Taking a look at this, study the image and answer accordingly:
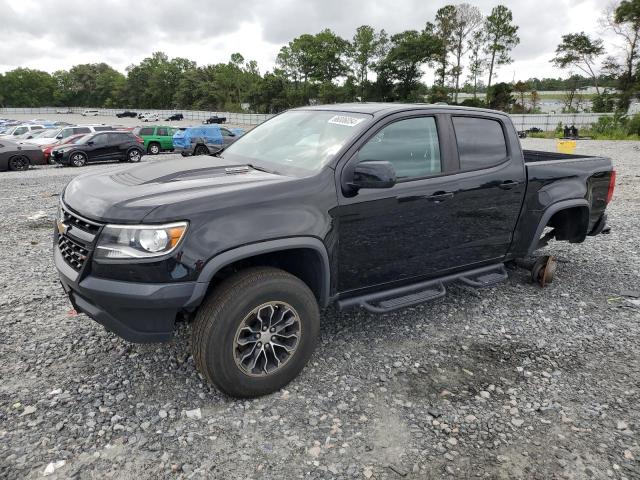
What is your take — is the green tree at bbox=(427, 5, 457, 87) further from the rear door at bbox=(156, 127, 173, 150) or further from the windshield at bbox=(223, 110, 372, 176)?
the windshield at bbox=(223, 110, 372, 176)

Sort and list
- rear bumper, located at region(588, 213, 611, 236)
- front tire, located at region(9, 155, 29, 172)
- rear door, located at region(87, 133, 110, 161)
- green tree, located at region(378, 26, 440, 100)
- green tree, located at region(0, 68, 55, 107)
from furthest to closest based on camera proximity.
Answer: green tree, located at region(0, 68, 55, 107) → green tree, located at region(378, 26, 440, 100) → rear door, located at region(87, 133, 110, 161) → front tire, located at region(9, 155, 29, 172) → rear bumper, located at region(588, 213, 611, 236)

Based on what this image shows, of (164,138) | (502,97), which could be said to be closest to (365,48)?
(502,97)

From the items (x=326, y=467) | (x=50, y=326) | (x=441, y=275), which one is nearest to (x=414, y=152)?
(x=441, y=275)

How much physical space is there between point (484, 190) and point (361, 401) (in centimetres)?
210

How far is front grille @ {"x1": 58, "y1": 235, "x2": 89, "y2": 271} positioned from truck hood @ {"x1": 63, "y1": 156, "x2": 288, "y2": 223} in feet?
0.69

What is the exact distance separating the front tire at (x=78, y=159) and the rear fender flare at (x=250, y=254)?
1772 cm

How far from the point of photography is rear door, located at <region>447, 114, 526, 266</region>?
12.9ft

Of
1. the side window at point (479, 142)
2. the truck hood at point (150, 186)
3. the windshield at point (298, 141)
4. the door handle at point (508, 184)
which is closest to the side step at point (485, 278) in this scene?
the door handle at point (508, 184)

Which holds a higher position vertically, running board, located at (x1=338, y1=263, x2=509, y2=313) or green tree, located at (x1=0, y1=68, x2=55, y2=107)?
green tree, located at (x1=0, y1=68, x2=55, y2=107)

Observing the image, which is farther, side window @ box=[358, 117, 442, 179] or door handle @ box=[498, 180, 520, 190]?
door handle @ box=[498, 180, 520, 190]

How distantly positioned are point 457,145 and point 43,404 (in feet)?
11.8

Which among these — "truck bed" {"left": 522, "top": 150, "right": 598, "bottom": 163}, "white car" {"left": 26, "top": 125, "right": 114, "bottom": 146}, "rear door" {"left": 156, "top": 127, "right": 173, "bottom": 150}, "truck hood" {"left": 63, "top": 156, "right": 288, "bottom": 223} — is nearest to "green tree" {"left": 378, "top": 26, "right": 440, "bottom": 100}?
"rear door" {"left": 156, "top": 127, "right": 173, "bottom": 150}

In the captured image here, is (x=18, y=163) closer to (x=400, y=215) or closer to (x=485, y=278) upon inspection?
(x=400, y=215)

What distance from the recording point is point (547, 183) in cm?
453
